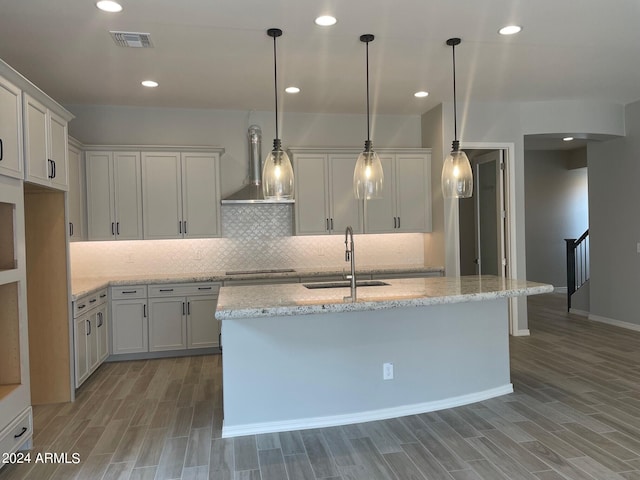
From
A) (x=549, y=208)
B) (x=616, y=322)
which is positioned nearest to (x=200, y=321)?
(x=616, y=322)

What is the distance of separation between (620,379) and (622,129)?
3.51 metres

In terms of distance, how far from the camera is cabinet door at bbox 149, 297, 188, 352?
5.12 meters

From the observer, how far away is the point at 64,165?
3910mm

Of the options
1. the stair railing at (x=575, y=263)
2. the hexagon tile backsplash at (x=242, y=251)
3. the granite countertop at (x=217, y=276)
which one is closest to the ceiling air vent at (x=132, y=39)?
the granite countertop at (x=217, y=276)

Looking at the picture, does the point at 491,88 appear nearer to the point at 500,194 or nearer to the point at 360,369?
the point at 500,194

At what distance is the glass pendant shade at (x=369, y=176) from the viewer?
10.7 feet

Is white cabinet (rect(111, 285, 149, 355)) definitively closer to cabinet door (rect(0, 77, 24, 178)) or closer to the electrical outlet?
cabinet door (rect(0, 77, 24, 178))

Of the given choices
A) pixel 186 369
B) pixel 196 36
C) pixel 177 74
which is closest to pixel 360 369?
pixel 186 369

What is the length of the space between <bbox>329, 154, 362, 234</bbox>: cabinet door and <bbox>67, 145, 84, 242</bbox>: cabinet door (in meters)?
2.81

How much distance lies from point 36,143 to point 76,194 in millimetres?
1751

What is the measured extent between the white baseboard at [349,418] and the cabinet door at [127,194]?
292 cm

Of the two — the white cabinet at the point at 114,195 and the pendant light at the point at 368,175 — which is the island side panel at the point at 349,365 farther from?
the white cabinet at the point at 114,195

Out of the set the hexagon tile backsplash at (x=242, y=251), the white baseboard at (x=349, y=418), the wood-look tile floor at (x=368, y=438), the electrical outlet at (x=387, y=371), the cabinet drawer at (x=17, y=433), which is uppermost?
the hexagon tile backsplash at (x=242, y=251)

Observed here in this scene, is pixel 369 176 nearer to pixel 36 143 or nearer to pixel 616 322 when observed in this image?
pixel 36 143
